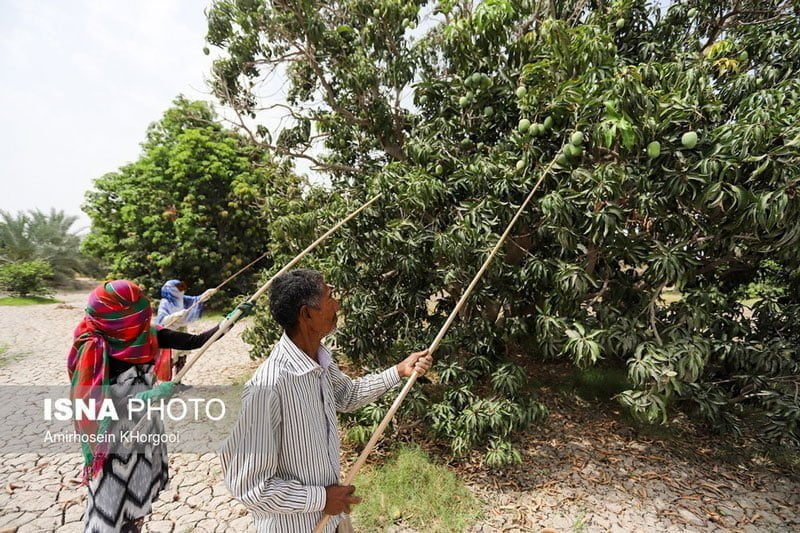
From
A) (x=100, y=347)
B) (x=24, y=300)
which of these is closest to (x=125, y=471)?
(x=100, y=347)

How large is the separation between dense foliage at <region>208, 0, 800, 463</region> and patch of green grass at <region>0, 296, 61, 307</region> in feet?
34.9

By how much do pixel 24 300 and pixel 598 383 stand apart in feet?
46.4

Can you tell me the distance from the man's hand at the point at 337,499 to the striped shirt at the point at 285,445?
0.03m

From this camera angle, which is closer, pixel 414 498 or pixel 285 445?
pixel 285 445

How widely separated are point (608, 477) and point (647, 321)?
4.22 feet

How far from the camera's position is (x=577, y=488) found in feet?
9.50

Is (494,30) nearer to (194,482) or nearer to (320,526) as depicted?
(320,526)

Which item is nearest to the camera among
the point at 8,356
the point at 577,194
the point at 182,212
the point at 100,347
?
the point at 100,347

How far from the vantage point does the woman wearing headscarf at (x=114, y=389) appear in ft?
5.58

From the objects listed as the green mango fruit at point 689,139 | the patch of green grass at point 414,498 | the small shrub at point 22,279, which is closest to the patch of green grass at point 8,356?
the small shrub at point 22,279

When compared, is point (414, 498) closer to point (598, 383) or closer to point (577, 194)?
point (577, 194)

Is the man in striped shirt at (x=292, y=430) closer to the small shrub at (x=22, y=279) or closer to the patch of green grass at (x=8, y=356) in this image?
the patch of green grass at (x=8, y=356)

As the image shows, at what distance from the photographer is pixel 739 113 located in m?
2.36

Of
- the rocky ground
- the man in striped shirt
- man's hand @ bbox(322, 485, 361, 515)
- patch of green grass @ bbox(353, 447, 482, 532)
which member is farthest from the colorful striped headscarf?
patch of green grass @ bbox(353, 447, 482, 532)
